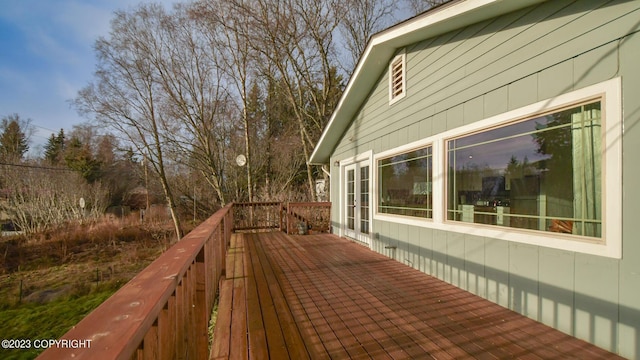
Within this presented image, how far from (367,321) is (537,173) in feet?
6.91

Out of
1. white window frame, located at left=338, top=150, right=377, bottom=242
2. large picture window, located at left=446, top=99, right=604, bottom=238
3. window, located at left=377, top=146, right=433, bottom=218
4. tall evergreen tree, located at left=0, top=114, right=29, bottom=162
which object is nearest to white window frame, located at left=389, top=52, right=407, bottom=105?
window, located at left=377, top=146, right=433, bottom=218

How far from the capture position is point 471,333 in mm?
2471

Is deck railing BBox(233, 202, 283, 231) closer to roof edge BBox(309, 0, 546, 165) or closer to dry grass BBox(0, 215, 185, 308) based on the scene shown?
roof edge BBox(309, 0, 546, 165)

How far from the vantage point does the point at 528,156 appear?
9.21ft

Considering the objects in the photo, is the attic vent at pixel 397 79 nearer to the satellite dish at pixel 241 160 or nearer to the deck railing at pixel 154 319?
the deck railing at pixel 154 319

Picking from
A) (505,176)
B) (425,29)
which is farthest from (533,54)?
(425,29)

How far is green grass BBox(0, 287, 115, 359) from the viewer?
6.88 meters

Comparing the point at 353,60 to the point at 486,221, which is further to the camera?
the point at 353,60

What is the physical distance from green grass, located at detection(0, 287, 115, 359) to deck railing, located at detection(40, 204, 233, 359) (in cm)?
747

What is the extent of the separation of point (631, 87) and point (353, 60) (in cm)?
1249

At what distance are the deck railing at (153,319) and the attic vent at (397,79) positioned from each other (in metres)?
4.05

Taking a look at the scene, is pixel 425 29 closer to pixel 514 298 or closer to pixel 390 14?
pixel 514 298

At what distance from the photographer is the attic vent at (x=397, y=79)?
189 inches

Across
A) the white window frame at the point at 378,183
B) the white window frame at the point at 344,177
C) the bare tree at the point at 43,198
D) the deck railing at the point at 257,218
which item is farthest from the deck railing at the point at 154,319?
the bare tree at the point at 43,198
